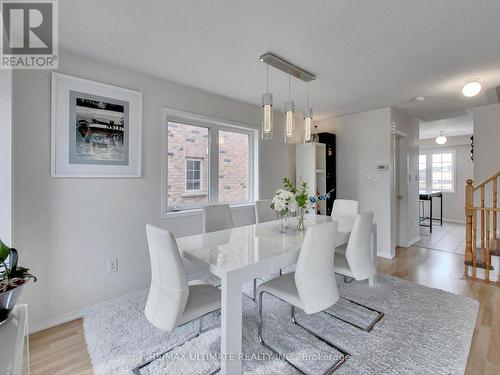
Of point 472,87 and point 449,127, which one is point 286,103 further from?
point 449,127

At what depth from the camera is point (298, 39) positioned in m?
2.01

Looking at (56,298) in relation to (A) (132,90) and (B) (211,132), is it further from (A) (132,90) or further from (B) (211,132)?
(B) (211,132)

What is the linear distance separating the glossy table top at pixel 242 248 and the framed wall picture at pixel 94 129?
112 cm

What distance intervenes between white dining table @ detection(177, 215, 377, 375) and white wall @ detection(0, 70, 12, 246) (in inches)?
48.0

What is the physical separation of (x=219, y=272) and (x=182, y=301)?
0.26 meters

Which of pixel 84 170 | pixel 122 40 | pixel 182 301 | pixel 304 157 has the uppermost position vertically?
pixel 122 40

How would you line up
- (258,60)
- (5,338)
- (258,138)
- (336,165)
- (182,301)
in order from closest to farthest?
1. (5,338)
2. (182,301)
3. (258,60)
4. (258,138)
5. (336,165)

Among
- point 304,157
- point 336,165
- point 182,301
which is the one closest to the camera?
point 182,301

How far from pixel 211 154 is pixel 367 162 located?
102 inches

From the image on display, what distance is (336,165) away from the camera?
4.64 m

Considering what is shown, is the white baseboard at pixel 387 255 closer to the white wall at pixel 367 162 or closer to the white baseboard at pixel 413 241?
the white wall at pixel 367 162

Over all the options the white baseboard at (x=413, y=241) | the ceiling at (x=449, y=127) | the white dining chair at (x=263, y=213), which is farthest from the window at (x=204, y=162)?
the ceiling at (x=449, y=127)

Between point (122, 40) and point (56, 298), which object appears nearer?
point (122, 40)

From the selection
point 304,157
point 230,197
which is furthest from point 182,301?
point 304,157
